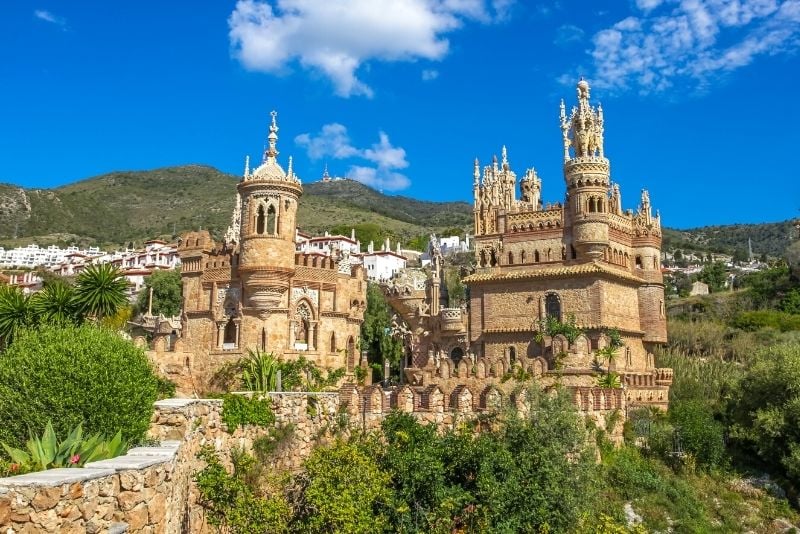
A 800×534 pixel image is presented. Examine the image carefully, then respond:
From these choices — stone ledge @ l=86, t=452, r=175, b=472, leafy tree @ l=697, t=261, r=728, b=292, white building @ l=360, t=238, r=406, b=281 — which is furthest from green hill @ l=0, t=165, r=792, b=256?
stone ledge @ l=86, t=452, r=175, b=472

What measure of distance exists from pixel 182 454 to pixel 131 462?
137 inches

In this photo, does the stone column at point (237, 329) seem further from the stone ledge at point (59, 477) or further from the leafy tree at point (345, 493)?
the stone ledge at point (59, 477)

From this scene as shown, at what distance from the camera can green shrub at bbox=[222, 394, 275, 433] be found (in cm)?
1590

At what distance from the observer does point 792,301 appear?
224 feet

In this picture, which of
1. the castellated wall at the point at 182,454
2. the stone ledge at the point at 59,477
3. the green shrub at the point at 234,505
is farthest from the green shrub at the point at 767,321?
the stone ledge at the point at 59,477

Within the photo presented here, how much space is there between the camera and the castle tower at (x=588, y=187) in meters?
33.8

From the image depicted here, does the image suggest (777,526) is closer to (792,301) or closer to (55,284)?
(55,284)

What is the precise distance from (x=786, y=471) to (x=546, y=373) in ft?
28.9

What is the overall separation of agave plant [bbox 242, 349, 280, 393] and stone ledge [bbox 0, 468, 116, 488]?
50.6ft

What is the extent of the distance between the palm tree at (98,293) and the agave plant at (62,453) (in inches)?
749

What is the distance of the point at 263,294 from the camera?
30.4m

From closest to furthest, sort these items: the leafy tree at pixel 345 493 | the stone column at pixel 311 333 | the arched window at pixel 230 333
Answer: the leafy tree at pixel 345 493
the arched window at pixel 230 333
the stone column at pixel 311 333

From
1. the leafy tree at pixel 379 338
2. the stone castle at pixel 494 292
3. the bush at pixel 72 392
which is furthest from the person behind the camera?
the leafy tree at pixel 379 338

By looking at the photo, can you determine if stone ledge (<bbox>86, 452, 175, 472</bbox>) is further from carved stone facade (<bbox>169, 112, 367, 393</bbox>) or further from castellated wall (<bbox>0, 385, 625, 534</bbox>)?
carved stone facade (<bbox>169, 112, 367, 393</bbox>)
